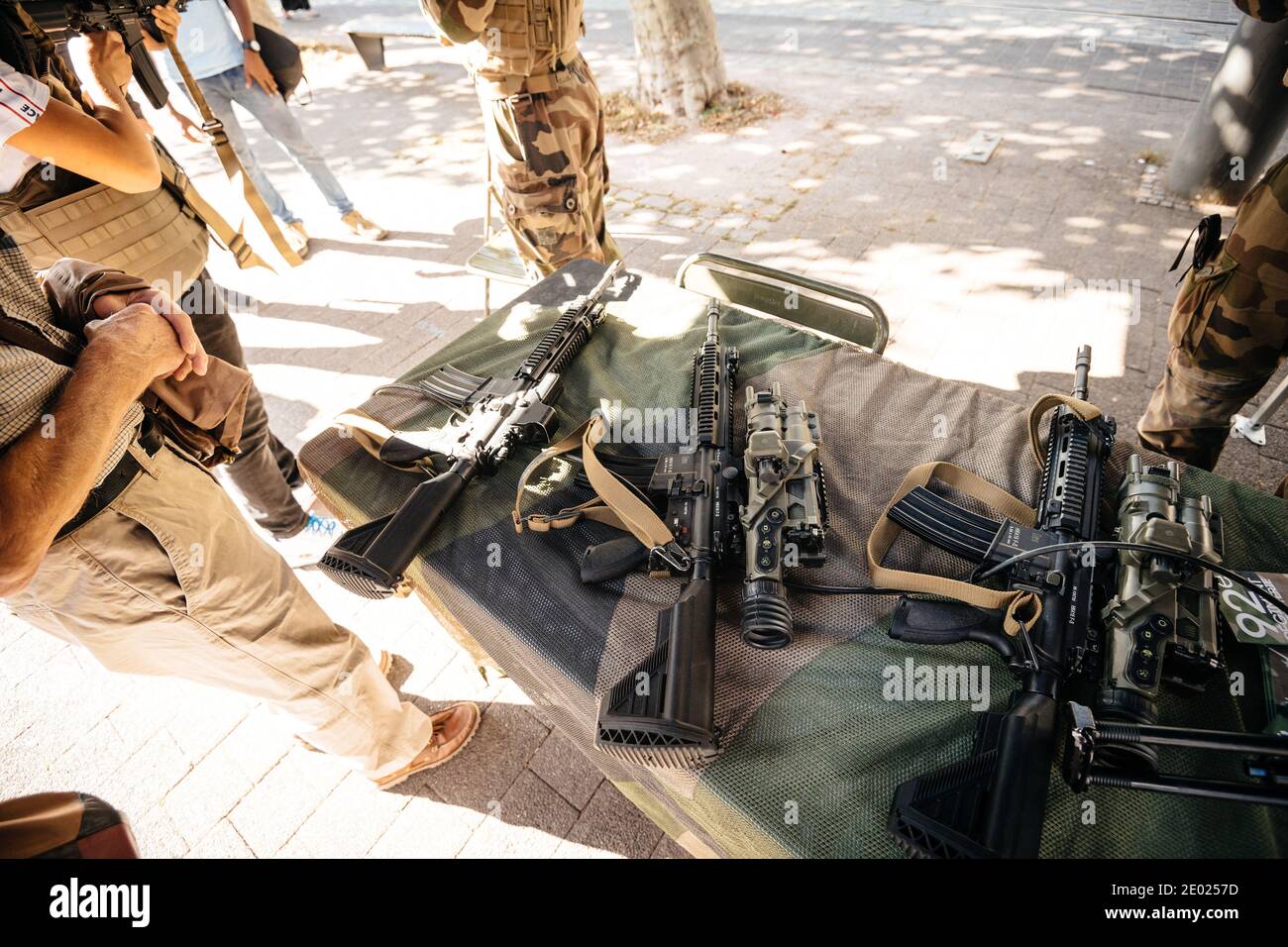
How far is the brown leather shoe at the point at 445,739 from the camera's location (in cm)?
222

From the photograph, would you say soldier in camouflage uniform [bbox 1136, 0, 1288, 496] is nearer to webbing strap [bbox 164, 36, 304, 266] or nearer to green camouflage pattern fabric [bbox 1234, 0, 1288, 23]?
green camouflage pattern fabric [bbox 1234, 0, 1288, 23]

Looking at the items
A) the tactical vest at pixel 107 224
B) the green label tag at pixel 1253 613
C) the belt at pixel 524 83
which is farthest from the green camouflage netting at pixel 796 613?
the belt at pixel 524 83

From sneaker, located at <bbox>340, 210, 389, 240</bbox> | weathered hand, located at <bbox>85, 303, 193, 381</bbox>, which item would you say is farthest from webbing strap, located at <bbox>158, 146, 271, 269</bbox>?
sneaker, located at <bbox>340, 210, 389, 240</bbox>

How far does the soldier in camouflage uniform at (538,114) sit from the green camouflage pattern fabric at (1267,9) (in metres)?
2.80

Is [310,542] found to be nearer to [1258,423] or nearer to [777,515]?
[777,515]

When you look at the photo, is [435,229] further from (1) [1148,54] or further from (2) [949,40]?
(1) [1148,54]

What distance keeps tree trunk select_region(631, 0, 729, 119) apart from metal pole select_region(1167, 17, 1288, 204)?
4307 millimetres

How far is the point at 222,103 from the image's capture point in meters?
4.62

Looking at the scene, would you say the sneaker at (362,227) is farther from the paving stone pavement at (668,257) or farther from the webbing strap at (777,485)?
the webbing strap at (777,485)

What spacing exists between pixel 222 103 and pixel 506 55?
3.02 meters

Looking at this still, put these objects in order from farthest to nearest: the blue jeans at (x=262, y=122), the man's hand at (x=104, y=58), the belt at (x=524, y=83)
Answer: the blue jeans at (x=262, y=122), the belt at (x=524, y=83), the man's hand at (x=104, y=58)

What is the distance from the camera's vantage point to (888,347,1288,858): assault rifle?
1.15 m
